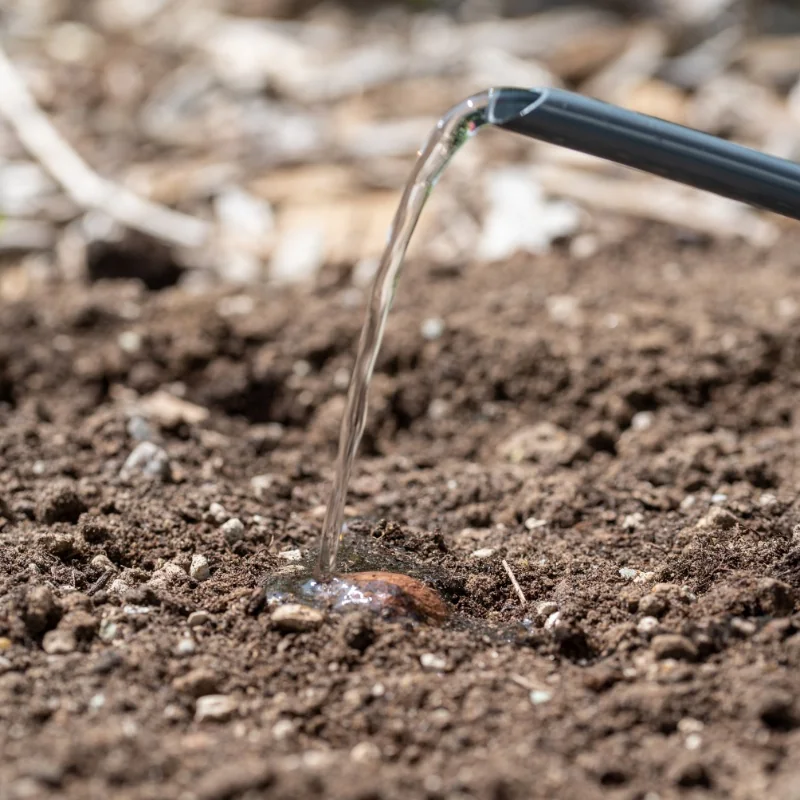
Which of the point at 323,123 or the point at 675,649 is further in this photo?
the point at 323,123

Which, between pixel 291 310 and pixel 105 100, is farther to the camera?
pixel 105 100

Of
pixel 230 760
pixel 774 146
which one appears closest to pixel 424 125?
pixel 774 146

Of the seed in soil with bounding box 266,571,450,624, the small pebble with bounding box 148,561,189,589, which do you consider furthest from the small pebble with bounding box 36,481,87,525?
the seed in soil with bounding box 266,571,450,624

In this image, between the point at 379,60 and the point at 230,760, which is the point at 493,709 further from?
the point at 379,60

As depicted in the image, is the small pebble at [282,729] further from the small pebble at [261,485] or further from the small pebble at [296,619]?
the small pebble at [261,485]

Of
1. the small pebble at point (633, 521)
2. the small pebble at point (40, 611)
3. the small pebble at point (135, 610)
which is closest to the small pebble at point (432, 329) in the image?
the small pebble at point (633, 521)

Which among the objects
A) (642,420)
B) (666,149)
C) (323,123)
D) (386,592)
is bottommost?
(386,592)

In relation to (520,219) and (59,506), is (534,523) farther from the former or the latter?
(520,219)

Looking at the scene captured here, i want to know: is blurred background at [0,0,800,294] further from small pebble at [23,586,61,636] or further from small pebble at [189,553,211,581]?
small pebble at [23,586,61,636]

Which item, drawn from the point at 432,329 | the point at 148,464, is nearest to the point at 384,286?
the point at 148,464
